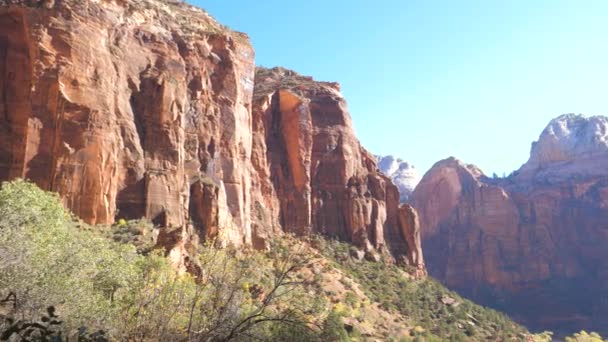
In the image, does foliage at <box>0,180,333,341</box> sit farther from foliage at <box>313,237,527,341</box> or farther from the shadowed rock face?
foliage at <box>313,237,527,341</box>

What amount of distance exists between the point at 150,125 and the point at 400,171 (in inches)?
5353

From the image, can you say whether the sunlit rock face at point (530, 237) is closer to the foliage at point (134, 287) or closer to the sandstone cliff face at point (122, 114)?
the sandstone cliff face at point (122, 114)

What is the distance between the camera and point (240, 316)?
990 centimetres

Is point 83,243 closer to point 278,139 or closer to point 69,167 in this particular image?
point 69,167

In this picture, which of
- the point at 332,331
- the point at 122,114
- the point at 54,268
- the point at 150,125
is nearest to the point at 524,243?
the point at 150,125

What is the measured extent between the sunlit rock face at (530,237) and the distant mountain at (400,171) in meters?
42.4

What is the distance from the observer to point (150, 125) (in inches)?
1452

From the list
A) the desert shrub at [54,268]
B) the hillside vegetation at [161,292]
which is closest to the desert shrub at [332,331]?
the hillside vegetation at [161,292]

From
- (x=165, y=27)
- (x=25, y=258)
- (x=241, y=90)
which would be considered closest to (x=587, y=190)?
(x=241, y=90)

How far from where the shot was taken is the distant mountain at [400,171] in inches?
6250

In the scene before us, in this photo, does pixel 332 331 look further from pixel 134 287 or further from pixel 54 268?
pixel 54 268

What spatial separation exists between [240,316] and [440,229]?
341 feet

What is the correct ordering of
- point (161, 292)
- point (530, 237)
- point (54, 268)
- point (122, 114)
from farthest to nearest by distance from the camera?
1. point (530, 237)
2. point (122, 114)
3. point (54, 268)
4. point (161, 292)

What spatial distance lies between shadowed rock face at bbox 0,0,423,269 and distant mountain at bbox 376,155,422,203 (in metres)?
99.3
